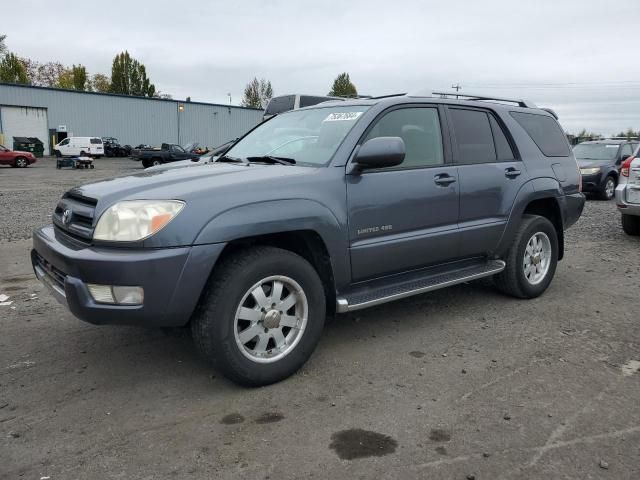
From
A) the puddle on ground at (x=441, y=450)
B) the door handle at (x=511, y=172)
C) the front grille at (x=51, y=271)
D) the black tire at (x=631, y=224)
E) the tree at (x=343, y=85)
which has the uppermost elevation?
the tree at (x=343, y=85)

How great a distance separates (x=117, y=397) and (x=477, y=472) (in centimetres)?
205

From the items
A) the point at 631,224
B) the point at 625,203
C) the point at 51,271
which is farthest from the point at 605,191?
the point at 51,271

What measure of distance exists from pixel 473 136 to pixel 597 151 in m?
12.6

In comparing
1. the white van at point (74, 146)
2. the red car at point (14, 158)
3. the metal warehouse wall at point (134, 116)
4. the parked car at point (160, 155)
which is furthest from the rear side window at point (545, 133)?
the metal warehouse wall at point (134, 116)

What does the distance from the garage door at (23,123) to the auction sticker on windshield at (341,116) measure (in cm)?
4646

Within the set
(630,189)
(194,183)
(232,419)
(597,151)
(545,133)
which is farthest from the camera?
(597,151)

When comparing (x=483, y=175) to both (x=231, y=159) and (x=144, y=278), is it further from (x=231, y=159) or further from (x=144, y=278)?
(x=144, y=278)

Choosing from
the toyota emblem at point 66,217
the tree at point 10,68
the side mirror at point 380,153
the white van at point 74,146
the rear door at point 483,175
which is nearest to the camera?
the toyota emblem at point 66,217

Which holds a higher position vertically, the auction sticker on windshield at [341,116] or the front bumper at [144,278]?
the auction sticker on windshield at [341,116]

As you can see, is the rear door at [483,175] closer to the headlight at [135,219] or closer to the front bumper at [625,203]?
the headlight at [135,219]

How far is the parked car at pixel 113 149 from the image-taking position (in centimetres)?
4322

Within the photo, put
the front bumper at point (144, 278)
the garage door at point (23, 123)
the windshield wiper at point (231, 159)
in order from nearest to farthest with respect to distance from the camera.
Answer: the front bumper at point (144, 278) → the windshield wiper at point (231, 159) → the garage door at point (23, 123)

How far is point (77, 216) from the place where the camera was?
3.29 metres

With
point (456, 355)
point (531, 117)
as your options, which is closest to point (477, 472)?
point (456, 355)
